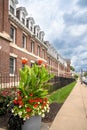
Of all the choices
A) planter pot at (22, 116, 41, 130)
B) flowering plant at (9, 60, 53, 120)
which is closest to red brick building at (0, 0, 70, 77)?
flowering plant at (9, 60, 53, 120)

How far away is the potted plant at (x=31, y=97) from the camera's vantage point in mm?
6309

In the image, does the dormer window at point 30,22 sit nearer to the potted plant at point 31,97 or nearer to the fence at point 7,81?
the fence at point 7,81

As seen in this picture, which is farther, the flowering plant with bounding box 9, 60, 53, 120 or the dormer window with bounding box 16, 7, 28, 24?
the dormer window with bounding box 16, 7, 28, 24

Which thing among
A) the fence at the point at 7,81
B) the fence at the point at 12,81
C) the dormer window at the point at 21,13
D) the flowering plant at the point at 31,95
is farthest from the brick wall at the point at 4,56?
the flowering plant at the point at 31,95

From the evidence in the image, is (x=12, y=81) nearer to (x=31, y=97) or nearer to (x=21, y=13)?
(x=21, y=13)

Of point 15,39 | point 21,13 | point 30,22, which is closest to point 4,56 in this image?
point 15,39

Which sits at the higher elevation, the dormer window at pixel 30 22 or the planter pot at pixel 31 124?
the dormer window at pixel 30 22

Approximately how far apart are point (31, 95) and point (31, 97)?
0.25 ft

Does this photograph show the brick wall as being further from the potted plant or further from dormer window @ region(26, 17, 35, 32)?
dormer window @ region(26, 17, 35, 32)

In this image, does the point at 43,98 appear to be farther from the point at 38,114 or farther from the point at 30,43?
the point at 30,43

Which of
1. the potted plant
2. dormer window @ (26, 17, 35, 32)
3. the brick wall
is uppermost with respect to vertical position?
dormer window @ (26, 17, 35, 32)

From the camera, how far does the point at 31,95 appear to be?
21.5 ft

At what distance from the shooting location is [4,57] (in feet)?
59.6

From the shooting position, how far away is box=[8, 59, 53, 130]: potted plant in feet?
20.7
